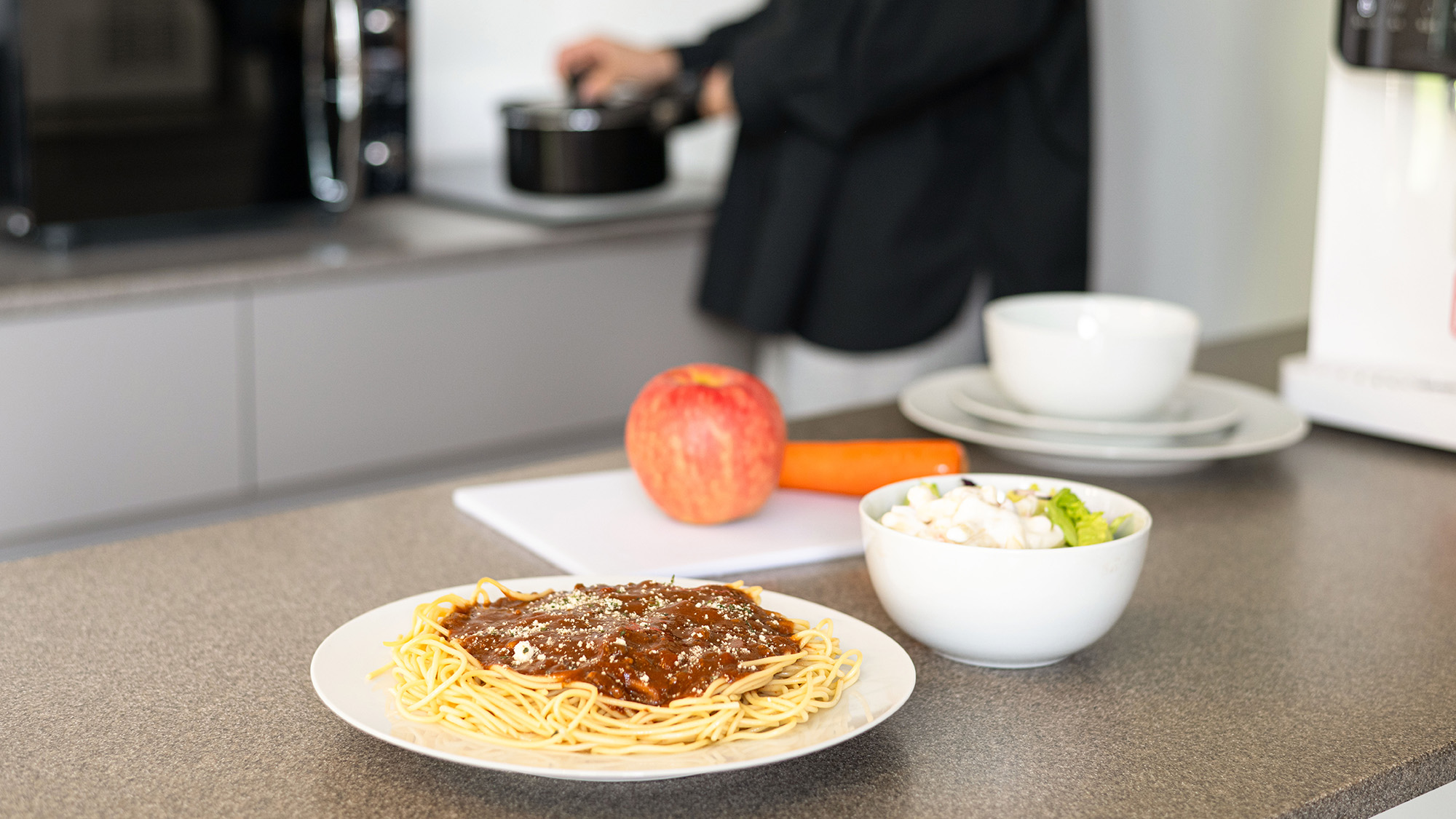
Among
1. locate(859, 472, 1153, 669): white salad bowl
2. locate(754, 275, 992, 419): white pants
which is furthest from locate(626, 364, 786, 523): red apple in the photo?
locate(754, 275, 992, 419): white pants

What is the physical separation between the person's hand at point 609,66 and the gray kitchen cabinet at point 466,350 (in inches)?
10.8

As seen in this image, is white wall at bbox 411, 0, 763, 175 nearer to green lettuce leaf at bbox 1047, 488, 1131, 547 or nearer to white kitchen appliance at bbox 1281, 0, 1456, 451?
white kitchen appliance at bbox 1281, 0, 1456, 451

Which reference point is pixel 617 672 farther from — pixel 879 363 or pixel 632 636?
pixel 879 363

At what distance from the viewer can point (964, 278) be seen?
2.10 meters

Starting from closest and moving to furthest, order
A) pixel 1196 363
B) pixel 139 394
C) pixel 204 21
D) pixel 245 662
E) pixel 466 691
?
1. pixel 466 691
2. pixel 245 662
3. pixel 1196 363
4. pixel 139 394
5. pixel 204 21

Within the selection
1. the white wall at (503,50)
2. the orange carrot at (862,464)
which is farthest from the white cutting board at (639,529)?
the white wall at (503,50)

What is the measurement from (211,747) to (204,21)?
4.88 ft

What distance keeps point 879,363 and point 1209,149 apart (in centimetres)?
76

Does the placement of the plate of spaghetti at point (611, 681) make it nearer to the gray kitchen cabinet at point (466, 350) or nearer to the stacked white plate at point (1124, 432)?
the stacked white plate at point (1124, 432)

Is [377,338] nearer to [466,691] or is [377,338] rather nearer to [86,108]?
[86,108]

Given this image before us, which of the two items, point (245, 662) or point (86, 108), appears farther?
point (86, 108)

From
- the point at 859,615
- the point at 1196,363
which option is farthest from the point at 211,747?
the point at 1196,363

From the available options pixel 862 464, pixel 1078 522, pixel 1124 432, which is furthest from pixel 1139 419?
pixel 1078 522

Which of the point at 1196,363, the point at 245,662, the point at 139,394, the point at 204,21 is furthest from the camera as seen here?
the point at 204,21
